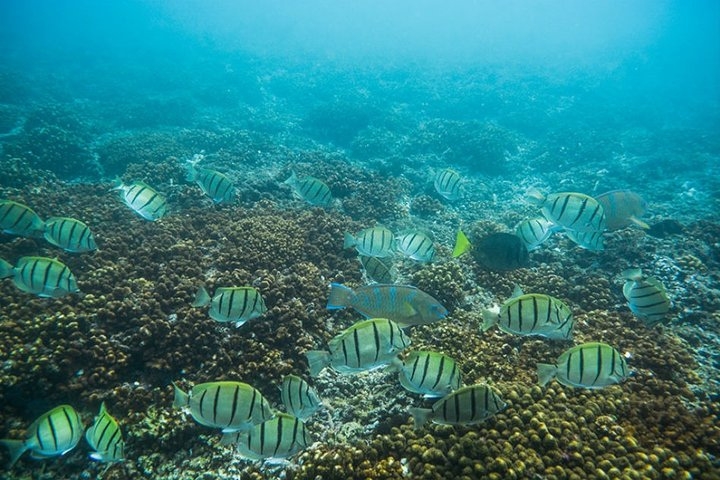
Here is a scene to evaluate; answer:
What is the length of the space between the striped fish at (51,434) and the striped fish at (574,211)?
601cm

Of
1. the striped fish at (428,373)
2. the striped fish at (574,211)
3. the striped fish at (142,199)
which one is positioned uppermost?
the striped fish at (574,211)

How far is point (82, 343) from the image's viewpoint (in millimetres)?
5176

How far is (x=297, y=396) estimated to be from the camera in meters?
3.54

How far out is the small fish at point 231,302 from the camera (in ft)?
12.7

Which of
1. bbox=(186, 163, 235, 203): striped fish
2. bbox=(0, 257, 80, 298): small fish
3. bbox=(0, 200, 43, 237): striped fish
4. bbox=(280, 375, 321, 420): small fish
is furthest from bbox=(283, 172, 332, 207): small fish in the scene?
bbox=(280, 375, 321, 420): small fish

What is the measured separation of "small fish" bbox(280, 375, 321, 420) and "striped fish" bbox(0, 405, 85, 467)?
6.61 feet

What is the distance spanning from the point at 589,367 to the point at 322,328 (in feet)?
13.1

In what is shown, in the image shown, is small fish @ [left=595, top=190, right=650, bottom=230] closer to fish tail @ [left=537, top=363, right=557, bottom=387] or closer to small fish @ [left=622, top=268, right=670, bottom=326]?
small fish @ [left=622, top=268, right=670, bottom=326]

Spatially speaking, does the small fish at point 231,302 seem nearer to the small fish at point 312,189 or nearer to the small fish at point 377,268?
the small fish at point 377,268

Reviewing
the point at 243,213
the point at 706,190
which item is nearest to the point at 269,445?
the point at 243,213

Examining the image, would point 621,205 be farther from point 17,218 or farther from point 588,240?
point 17,218

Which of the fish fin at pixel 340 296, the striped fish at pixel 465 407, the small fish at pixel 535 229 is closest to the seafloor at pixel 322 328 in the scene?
the striped fish at pixel 465 407

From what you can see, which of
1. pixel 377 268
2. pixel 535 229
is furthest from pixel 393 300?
pixel 535 229

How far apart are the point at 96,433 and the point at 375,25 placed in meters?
103
